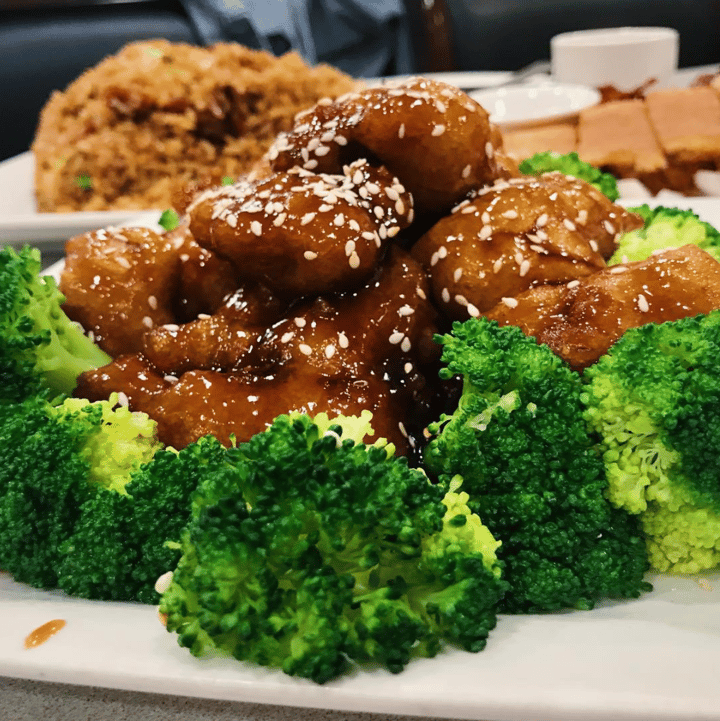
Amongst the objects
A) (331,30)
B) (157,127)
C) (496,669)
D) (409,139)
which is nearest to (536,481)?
(496,669)

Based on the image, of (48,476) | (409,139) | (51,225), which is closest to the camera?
(48,476)

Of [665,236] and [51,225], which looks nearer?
[665,236]

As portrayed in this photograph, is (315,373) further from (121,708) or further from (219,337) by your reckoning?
(121,708)

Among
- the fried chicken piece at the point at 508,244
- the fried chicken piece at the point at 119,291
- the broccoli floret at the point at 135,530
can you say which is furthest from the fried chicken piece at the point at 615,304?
the fried chicken piece at the point at 119,291

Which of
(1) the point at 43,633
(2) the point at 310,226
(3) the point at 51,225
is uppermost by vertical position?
(2) the point at 310,226

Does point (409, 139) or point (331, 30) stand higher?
point (409, 139)
